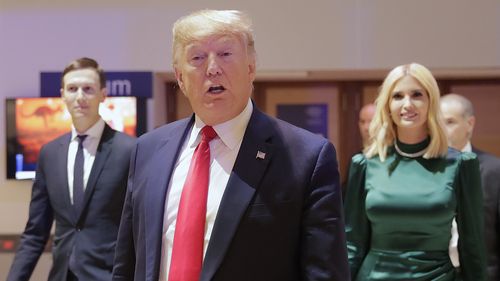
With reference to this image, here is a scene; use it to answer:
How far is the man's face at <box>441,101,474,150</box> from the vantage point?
412 centimetres

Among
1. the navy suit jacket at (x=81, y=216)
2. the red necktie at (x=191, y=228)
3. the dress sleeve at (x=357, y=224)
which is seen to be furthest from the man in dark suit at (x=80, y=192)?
the red necktie at (x=191, y=228)

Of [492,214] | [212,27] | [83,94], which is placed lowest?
[492,214]

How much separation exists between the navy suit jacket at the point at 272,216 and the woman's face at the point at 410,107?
4.12 ft

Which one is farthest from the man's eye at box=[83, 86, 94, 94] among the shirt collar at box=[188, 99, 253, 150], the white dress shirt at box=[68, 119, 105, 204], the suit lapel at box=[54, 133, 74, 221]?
the shirt collar at box=[188, 99, 253, 150]

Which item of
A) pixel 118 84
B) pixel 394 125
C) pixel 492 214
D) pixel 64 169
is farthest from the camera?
pixel 118 84

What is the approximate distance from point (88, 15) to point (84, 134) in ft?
10.2

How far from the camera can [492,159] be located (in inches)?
147

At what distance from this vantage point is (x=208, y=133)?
1.77 m

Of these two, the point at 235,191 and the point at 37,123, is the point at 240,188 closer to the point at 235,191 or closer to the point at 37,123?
the point at 235,191

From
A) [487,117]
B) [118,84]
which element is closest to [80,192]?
[118,84]

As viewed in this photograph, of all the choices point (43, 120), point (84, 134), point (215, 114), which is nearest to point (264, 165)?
point (215, 114)

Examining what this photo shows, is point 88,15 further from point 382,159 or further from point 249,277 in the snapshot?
point 249,277

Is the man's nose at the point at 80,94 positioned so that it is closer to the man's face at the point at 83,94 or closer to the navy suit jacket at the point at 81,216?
the man's face at the point at 83,94

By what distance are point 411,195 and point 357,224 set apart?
273 millimetres
